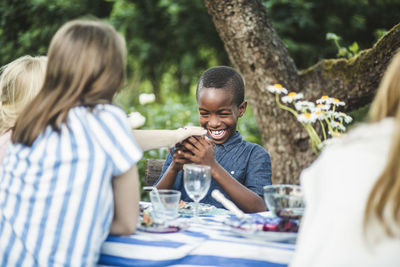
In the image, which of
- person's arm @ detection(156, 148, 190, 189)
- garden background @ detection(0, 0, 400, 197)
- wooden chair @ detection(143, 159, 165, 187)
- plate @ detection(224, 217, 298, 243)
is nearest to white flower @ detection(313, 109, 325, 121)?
plate @ detection(224, 217, 298, 243)

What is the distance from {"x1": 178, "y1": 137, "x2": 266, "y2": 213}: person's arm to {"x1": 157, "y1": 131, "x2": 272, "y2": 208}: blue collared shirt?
221 millimetres

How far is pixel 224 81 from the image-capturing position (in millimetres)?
2902

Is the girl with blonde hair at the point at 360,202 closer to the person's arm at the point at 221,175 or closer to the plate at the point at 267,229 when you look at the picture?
the plate at the point at 267,229

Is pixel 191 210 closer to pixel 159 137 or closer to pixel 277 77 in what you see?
pixel 159 137

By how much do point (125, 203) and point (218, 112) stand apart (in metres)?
1.28

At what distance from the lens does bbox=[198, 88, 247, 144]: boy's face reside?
282 cm

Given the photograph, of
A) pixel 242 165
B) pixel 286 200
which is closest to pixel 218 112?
pixel 242 165

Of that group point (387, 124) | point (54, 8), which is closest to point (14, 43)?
point (54, 8)

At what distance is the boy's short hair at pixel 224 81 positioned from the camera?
9.46 feet

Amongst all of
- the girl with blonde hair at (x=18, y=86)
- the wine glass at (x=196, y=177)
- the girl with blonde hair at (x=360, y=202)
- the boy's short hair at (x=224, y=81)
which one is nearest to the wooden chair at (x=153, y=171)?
the boy's short hair at (x=224, y=81)

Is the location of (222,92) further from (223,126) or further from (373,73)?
(373,73)

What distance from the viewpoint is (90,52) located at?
170cm

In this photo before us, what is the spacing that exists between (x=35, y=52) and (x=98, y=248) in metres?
6.86

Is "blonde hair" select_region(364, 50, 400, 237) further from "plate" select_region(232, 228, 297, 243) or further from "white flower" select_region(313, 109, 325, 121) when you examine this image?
"white flower" select_region(313, 109, 325, 121)
